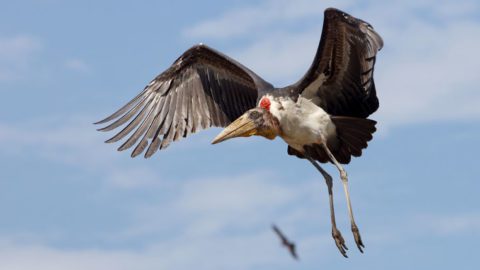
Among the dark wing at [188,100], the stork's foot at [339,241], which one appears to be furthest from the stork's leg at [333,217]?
the dark wing at [188,100]

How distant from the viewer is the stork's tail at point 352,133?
17.6 metres

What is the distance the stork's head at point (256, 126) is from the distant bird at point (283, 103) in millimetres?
14

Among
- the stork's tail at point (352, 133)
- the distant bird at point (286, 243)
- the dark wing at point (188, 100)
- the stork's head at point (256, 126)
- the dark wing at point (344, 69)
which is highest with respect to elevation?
the dark wing at point (188, 100)

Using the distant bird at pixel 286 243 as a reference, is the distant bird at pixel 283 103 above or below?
above

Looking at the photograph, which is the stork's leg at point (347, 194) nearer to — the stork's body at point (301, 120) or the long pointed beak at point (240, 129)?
the stork's body at point (301, 120)

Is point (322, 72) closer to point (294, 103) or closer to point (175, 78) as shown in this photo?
point (294, 103)

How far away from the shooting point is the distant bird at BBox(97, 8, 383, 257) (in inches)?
674

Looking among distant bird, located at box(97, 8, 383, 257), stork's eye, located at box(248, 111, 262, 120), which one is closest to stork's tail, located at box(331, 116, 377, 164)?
distant bird, located at box(97, 8, 383, 257)

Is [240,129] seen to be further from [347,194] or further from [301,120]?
[347,194]

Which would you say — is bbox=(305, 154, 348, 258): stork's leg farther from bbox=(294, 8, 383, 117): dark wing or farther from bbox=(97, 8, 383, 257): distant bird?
bbox=(294, 8, 383, 117): dark wing

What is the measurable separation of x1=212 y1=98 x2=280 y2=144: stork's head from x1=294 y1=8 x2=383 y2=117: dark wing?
0.62 metres

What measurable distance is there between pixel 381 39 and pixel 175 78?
175 inches

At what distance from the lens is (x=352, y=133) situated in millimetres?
17750

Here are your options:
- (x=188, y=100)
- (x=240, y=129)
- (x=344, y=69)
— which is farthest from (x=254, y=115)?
(x=188, y=100)
